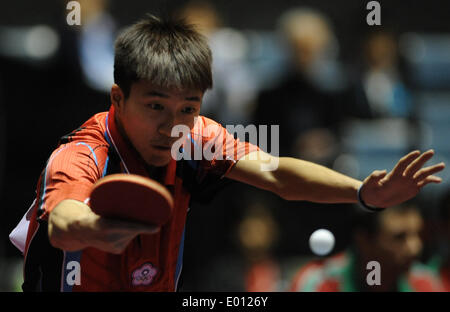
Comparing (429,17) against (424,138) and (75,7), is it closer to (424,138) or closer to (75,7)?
(424,138)

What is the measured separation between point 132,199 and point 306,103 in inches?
164

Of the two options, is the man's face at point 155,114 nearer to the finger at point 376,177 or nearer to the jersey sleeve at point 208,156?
the jersey sleeve at point 208,156

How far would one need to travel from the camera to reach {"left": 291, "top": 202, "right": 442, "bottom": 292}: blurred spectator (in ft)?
18.1

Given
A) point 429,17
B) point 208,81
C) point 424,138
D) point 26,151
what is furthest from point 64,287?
point 429,17

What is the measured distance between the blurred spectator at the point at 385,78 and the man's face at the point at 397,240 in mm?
1715

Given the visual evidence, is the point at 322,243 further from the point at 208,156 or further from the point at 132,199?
the point at 132,199

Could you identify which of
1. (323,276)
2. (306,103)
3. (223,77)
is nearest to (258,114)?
(306,103)

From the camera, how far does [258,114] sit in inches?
265

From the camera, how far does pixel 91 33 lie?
703 centimetres

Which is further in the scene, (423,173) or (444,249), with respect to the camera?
(444,249)

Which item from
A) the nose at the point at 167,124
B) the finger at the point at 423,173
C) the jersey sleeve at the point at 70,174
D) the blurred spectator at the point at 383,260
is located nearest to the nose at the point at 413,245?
the blurred spectator at the point at 383,260

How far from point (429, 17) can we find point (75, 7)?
465cm

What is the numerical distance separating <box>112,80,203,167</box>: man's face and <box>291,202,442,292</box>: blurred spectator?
2.57 metres

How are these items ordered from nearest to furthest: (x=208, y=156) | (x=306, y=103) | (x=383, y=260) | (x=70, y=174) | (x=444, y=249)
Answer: (x=70, y=174)
(x=208, y=156)
(x=383, y=260)
(x=444, y=249)
(x=306, y=103)
